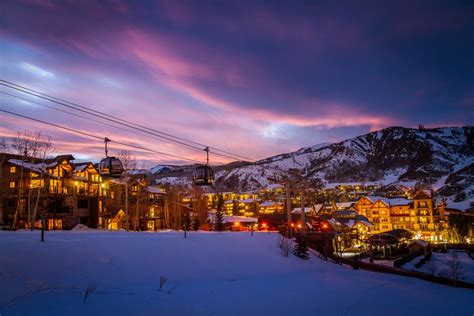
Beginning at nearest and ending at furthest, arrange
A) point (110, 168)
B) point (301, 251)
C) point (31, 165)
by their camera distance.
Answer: point (110, 168), point (301, 251), point (31, 165)

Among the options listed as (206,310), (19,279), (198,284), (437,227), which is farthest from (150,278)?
(437,227)

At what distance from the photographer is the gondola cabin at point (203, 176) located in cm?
2428

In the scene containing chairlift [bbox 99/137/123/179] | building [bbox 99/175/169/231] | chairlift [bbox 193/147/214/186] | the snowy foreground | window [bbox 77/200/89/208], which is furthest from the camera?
building [bbox 99/175/169/231]

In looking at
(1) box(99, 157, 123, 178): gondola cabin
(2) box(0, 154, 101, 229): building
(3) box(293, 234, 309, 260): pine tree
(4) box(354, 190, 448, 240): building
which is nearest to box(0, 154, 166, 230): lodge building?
(2) box(0, 154, 101, 229): building

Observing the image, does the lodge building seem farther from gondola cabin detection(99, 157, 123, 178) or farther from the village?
gondola cabin detection(99, 157, 123, 178)

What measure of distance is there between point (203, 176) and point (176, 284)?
8921 millimetres

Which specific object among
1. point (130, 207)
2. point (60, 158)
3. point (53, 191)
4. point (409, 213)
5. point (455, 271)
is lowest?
point (455, 271)

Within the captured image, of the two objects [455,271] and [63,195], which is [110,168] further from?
[455,271]

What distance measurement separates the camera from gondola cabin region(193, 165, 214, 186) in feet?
79.7

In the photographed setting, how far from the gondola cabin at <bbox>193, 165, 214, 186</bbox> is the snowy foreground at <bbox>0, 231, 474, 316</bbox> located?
392 centimetres

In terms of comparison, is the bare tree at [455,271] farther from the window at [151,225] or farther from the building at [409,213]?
the building at [409,213]

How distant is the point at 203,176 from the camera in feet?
79.5

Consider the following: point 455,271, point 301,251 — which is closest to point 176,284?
point 301,251

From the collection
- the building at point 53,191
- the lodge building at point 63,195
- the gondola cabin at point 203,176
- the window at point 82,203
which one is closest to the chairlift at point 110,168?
the gondola cabin at point 203,176
